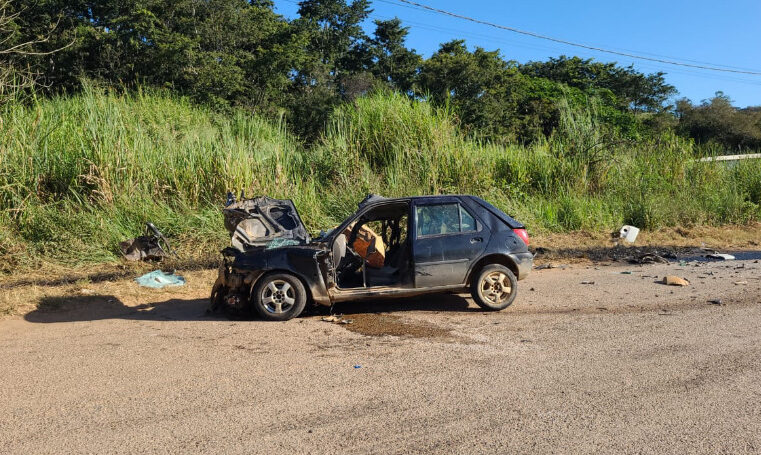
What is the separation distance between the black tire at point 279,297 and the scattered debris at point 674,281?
5.58m

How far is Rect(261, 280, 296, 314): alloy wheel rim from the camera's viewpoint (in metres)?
7.00

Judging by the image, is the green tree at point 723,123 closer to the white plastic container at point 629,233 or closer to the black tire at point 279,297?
the white plastic container at point 629,233

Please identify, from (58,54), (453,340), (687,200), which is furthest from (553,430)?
(58,54)

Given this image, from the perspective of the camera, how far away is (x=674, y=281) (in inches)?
352

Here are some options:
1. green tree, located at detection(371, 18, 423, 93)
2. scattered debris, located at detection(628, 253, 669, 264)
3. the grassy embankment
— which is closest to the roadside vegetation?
the grassy embankment

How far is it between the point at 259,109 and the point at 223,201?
1343 centimetres

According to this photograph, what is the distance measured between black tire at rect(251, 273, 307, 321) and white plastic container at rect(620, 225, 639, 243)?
31.4 feet

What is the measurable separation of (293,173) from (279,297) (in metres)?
7.74

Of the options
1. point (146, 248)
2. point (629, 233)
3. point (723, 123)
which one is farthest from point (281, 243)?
point (723, 123)

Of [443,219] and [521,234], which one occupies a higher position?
[443,219]

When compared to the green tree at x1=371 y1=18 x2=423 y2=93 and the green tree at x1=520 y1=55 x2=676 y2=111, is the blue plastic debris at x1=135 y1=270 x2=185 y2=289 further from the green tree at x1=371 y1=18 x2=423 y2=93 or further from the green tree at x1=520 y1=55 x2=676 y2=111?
the green tree at x1=520 y1=55 x2=676 y2=111

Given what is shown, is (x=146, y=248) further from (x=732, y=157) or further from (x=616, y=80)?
(x=616, y=80)

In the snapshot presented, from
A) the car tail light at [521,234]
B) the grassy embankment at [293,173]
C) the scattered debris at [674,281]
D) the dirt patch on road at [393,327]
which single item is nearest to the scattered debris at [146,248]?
the grassy embankment at [293,173]

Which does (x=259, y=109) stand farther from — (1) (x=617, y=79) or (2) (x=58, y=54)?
Result: (1) (x=617, y=79)
